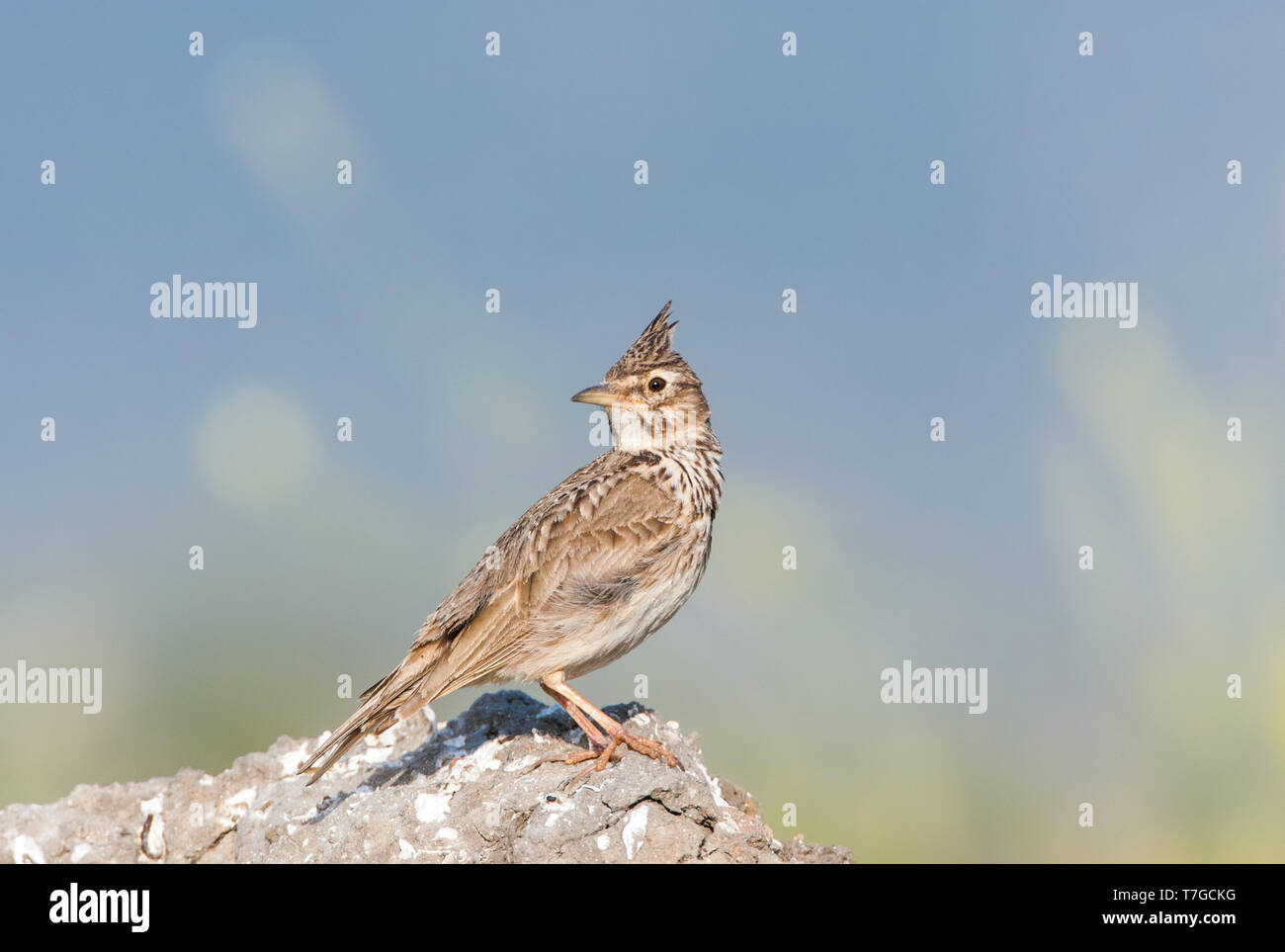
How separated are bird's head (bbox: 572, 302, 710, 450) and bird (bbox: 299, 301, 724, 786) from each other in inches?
0.6

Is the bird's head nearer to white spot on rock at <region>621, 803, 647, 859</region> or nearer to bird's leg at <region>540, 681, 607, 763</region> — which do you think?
bird's leg at <region>540, 681, 607, 763</region>

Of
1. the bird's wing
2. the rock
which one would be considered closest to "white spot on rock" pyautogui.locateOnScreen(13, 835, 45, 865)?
the rock

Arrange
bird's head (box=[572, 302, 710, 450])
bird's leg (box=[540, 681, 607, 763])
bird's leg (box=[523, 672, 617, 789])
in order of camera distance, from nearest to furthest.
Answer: bird's leg (box=[523, 672, 617, 789]) < bird's leg (box=[540, 681, 607, 763]) < bird's head (box=[572, 302, 710, 450])

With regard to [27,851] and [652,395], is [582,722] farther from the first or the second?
[27,851]

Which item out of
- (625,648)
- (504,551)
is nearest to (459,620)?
(504,551)

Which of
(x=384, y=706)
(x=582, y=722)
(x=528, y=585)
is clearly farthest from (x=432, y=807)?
(x=528, y=585)

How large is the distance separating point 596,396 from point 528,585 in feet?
5.00

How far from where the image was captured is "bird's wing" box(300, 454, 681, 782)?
827 cm

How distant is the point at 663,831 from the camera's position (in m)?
7.16

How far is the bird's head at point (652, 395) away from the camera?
912cm

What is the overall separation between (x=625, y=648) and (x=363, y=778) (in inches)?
84.8

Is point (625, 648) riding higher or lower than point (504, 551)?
lower

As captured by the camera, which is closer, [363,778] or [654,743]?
[654,743]
